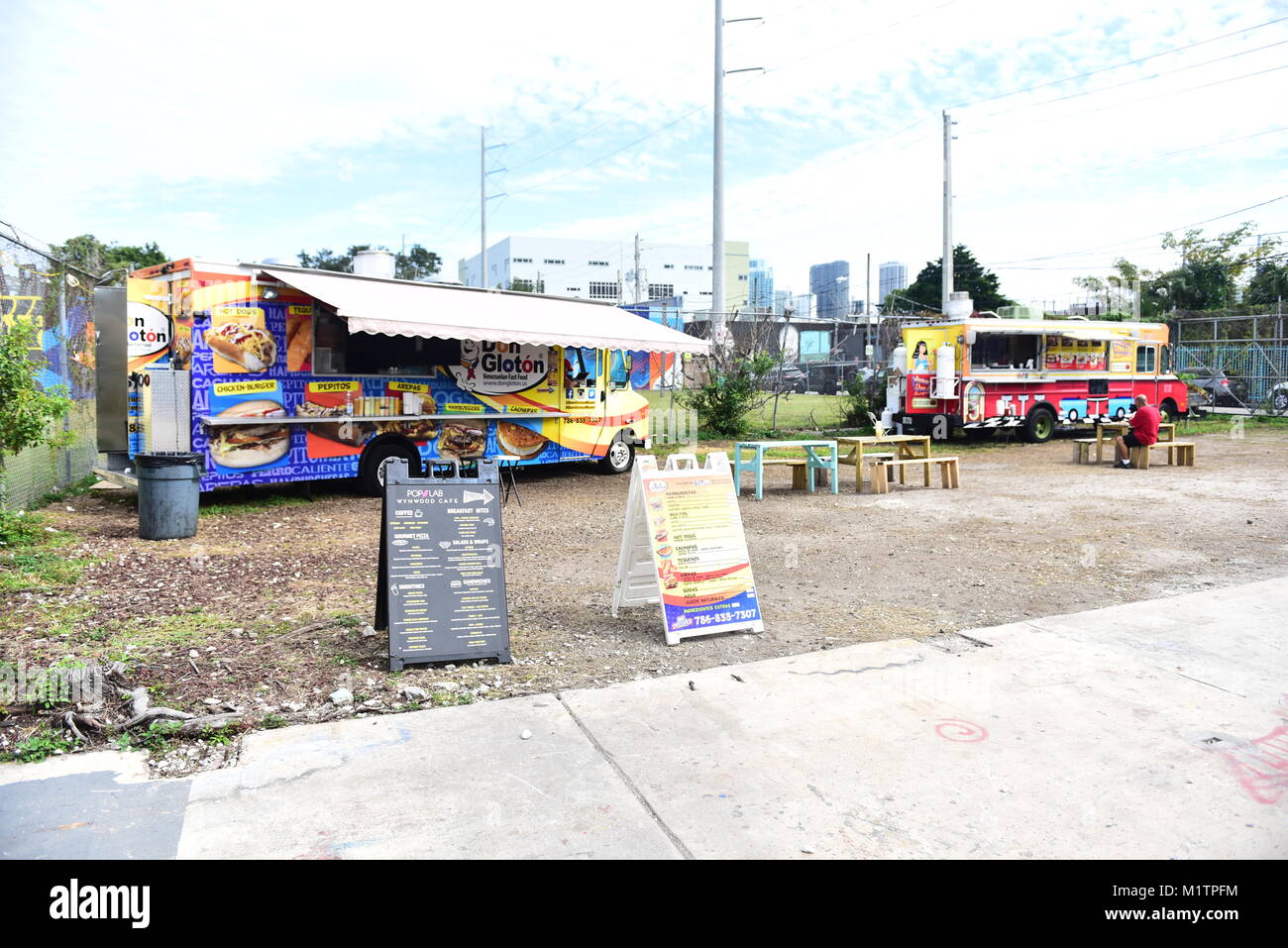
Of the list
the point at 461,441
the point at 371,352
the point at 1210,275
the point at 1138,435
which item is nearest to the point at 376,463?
the point at 461,441

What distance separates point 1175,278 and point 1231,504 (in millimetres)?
36248

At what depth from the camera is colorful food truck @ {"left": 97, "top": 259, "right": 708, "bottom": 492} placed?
1059cm

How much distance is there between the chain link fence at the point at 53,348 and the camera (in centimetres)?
952

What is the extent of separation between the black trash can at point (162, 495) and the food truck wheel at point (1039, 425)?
1767cm

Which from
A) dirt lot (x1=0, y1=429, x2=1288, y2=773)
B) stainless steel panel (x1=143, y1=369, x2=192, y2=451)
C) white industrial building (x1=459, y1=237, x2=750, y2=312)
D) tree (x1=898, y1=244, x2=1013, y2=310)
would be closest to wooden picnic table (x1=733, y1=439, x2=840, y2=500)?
dirt lot (x1=0, y1=429, x2=1288, y2=773)

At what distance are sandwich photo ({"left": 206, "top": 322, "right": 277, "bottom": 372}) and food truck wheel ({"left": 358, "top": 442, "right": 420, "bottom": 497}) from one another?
1.69 m

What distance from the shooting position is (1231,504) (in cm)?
1216

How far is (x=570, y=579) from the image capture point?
787 cm

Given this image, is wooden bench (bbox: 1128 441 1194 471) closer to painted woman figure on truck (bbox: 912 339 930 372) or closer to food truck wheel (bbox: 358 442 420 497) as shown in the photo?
painted woman figure on truck (bbox: 912 339 930 372)

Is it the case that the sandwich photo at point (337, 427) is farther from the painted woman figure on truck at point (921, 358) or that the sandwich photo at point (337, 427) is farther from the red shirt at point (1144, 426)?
the painted woman figure on truck at point (921, 358)

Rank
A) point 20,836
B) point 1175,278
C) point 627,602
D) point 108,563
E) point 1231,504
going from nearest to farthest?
1. point 20,836
2. point 627,602
3. point 108,563
4. point 1231,504
5. point 1175,278

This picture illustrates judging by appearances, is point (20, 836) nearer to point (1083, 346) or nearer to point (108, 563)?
point (108, 563)

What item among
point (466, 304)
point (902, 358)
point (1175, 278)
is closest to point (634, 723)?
point (466, 304)
